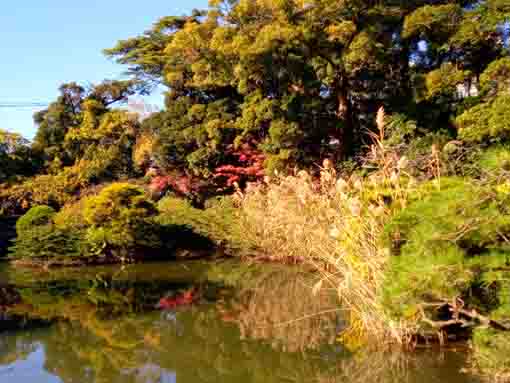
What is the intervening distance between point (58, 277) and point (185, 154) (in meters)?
4.67

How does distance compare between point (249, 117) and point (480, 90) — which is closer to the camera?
point (480, 90)

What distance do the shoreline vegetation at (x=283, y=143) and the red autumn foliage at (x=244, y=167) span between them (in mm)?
35

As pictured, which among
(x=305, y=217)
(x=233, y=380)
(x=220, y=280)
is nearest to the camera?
(x=233, y=380)

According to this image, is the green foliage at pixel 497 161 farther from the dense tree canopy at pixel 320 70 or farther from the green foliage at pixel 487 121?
the dense tree canopy at pixel 320 70

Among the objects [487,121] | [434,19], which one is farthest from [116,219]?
[434,19]

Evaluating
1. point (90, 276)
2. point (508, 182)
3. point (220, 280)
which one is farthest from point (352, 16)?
point (508, 182)

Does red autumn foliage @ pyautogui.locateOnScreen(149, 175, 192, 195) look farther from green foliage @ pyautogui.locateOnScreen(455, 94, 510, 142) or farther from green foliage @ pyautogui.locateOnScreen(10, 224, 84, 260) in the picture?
green foliage @ pyautogui.locateOnScreen(455, 94, 510, 142)

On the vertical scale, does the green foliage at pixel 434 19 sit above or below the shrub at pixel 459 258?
above

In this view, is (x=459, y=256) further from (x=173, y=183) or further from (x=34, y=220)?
(x=173, y=183)

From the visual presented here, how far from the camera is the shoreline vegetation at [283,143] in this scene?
512cm

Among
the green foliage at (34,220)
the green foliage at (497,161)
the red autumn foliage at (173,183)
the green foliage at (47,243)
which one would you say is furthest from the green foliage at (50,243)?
the green foliage at (497,161)

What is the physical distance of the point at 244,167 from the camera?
11.7 meters

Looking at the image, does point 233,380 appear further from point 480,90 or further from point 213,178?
point 213,178

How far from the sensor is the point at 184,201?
11.6 meters
